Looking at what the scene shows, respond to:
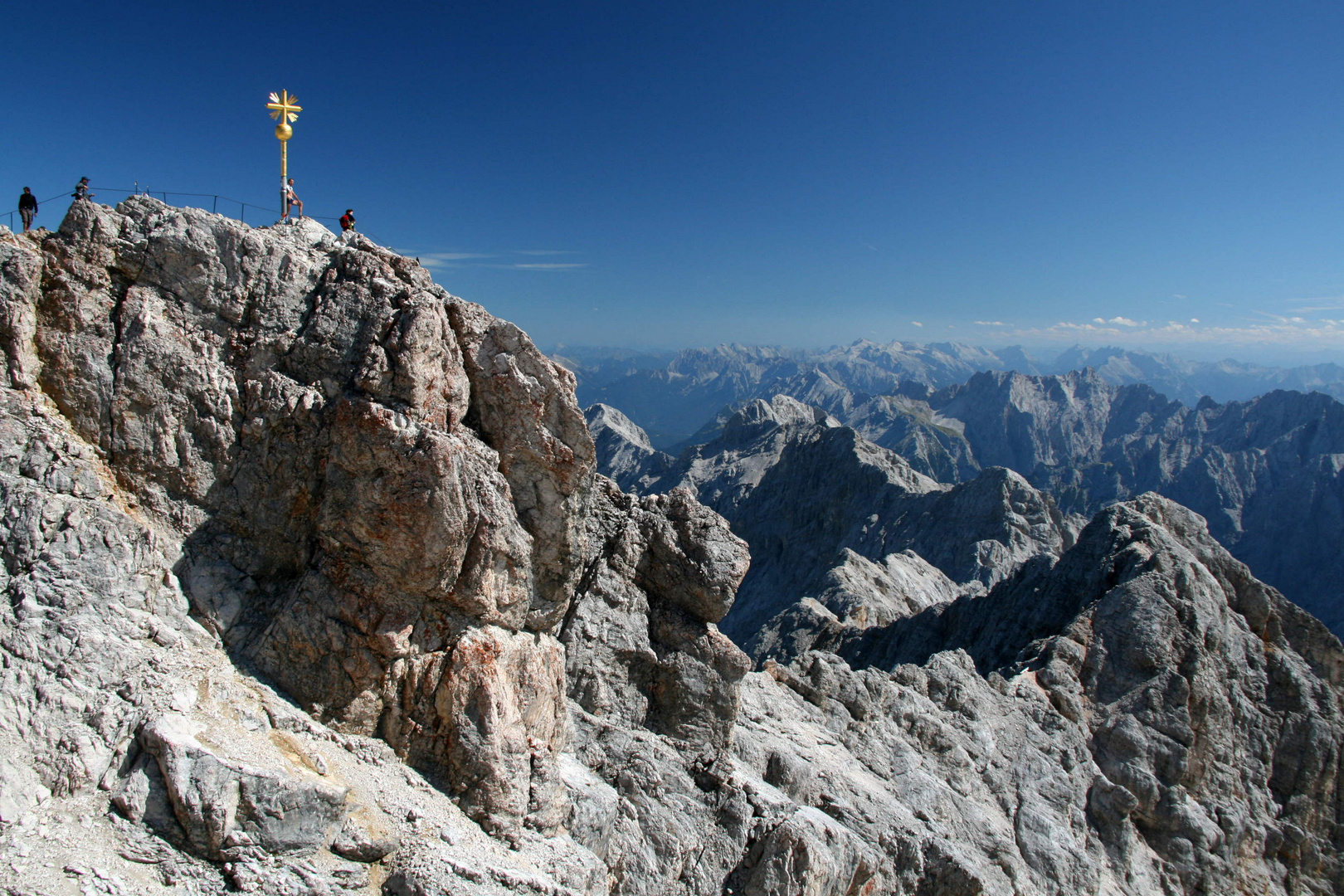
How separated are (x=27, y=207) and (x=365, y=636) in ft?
49.5

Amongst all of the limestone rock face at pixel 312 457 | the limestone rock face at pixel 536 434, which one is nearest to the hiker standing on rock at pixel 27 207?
the limestone rock face at pixel 312 457

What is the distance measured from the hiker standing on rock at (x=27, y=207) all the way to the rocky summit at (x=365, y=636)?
6.07 feet

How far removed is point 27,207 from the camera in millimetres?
18625

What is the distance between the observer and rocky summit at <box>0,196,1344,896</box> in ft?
46.8

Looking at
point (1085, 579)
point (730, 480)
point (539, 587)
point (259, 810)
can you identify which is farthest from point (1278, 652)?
point (730, 480)

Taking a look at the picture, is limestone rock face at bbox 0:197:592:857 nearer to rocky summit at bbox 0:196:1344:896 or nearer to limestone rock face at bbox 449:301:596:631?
rocky summit at bbox 0:196:1344:896

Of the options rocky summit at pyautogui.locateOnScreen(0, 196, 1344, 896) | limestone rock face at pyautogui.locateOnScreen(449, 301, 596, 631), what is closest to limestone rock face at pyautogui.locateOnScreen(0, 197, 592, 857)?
rocky summit at pyautogui.locateOnScreen(0, 196, 1344, 896)

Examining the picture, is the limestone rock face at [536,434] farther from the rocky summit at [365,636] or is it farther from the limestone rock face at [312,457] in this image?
the limestone rock face at [312,457]

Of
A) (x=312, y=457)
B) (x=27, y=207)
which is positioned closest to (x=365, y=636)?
(x=312, y=457)

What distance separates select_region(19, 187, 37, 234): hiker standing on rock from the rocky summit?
1.85m

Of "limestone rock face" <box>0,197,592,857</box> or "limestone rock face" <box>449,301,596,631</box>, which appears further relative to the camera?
"limestone rock face" <box>449,301,596,631</box>

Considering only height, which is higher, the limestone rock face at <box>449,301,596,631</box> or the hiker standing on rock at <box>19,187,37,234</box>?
the hiker standing on rock at <box>19,187,37,234</box>

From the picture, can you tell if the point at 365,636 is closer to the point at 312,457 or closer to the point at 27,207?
the point at 312,457

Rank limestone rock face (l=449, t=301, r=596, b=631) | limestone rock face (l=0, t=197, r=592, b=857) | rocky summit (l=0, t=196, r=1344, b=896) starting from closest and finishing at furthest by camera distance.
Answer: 1. rocky summit (l=0, t=196, r=1344, b=896)
2. limestone rock face (l=0, t=197, r=592, b=857)
3. limestone rock face (l=449, t=301, r=596, b=631)
